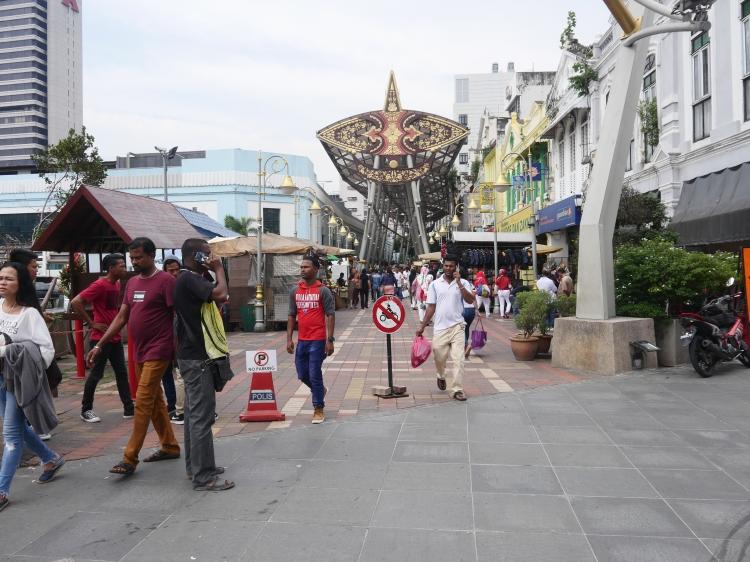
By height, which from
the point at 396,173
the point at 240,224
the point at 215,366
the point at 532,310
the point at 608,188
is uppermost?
the point at 396,173

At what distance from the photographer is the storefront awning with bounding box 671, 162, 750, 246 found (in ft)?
42.2

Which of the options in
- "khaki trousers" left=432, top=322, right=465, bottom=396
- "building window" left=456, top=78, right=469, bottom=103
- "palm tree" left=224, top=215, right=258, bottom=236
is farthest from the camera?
"building window" left=456, top=78, right=469, bottom=103

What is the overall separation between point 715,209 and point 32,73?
102 metres

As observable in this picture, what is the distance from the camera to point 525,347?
10391mm

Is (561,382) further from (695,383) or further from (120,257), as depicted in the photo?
(120,257)

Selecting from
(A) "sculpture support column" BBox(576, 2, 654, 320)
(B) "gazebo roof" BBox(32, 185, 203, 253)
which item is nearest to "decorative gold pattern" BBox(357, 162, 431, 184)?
(B) "gazebo roof" BBox(32, 185, 203, 253)

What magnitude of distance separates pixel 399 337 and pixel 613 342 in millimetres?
6464

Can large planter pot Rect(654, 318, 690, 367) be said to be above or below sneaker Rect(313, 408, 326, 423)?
above

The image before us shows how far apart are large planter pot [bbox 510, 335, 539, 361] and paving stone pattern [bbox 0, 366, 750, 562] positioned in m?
3.85

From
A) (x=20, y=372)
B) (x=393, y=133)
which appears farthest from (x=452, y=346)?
(x=393, y=133)

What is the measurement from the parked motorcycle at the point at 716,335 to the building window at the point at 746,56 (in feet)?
21.2

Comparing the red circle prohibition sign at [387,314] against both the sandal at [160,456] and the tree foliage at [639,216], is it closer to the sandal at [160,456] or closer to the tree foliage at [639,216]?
the sandal at [160,456]

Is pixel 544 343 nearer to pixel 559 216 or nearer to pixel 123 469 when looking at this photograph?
pixel 123 469

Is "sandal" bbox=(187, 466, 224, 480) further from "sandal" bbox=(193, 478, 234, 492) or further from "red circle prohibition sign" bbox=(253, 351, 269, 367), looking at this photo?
"red circle prohibition sign" bbox=(253, 351, 269, 367)
